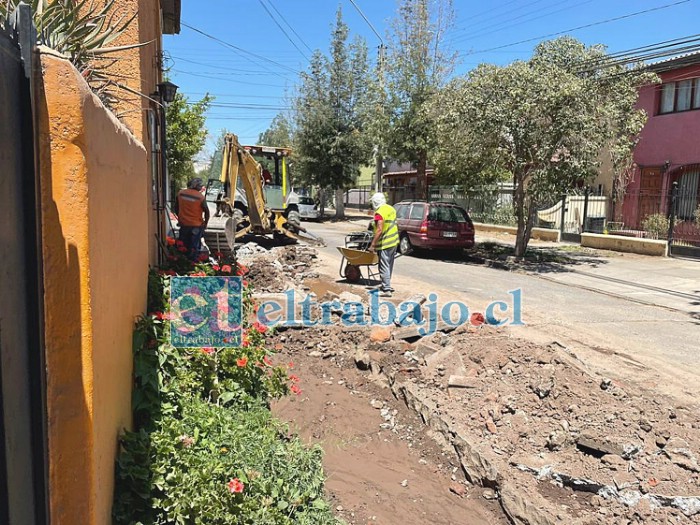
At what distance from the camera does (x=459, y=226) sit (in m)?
15.9

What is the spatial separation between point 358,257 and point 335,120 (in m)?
23.4

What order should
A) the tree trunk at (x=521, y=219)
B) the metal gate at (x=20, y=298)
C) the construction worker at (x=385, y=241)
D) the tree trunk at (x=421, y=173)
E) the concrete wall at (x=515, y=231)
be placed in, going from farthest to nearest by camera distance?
the tree trunk at (x=421, y=173) → the concrete wall at (x=515, y=231) → the tree trunk at (x=521, y=219) → the construction worker at (x=385, y=241) → the metal gate at (x=20, y=298)

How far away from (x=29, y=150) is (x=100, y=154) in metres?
0.56

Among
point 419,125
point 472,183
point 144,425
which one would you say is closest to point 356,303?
point 144,425

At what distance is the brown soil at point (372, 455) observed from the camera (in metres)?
3.94

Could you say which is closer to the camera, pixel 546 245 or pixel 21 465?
pixel 21 465

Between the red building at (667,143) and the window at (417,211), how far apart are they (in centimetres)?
894

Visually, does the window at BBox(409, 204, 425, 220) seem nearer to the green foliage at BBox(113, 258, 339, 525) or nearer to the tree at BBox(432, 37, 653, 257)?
the tree at BBox(432, 37, 653, 257)

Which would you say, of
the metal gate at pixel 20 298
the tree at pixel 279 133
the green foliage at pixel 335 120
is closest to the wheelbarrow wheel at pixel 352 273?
the metal gate at pixel 20 298

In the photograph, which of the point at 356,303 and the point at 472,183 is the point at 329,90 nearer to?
the point at 472,183

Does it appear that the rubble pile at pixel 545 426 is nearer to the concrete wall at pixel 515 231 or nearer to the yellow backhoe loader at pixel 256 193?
the yellow backhoe loader at pixel 256 193

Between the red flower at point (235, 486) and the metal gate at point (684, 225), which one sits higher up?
the metal gate at point (684, 225)

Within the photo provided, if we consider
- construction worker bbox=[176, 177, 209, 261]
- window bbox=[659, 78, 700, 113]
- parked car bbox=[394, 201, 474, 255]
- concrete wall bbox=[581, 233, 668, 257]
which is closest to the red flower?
construction worker bbox=[176, 177, 209, 261]

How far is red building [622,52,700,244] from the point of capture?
62.7ft
